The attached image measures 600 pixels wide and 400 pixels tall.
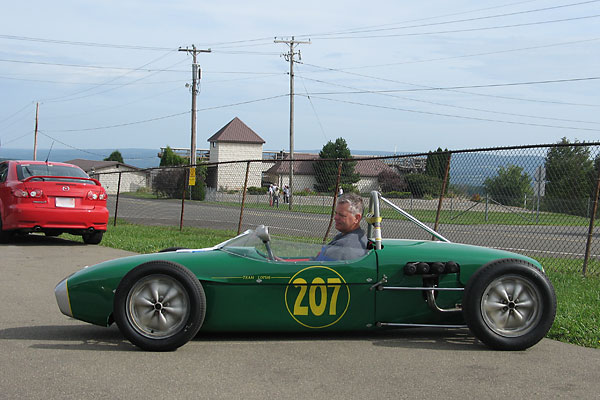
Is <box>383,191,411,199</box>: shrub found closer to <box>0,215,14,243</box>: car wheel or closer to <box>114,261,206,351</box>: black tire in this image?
<box>114,261,206,351</box>: black tire

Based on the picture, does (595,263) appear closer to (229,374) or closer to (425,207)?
(425,207)

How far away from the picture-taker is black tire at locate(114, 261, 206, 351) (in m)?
4.77

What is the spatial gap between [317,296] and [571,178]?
5.26m

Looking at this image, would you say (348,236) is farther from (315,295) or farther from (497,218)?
(497,218)

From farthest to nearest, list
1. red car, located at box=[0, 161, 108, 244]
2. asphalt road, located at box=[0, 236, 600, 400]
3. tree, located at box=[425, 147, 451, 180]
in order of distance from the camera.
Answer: red car, located at box=[0, 161, 108, 244] → tree, located at box=[425, 147, 451, 180] → asphalt road, located at box=[0, 236, 600, 400]

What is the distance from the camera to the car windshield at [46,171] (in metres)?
12.3

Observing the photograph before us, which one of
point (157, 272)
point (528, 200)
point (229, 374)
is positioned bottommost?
point (229, 374)

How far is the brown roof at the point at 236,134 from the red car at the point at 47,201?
68.2m

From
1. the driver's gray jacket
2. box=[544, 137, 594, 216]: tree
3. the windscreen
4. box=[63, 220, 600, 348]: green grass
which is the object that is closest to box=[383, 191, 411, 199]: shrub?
box=[63, 220, 600, 348]: green grass

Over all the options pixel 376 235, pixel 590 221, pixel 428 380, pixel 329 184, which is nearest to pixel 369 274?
pixel 376 235

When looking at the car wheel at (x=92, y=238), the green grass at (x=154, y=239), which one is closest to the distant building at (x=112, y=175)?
the green grass at (x=154, y=239)

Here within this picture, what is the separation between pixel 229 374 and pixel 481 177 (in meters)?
6.08

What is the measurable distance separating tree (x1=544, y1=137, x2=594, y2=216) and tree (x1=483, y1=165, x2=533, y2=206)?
0.33m

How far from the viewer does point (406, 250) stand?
5.24 metres
